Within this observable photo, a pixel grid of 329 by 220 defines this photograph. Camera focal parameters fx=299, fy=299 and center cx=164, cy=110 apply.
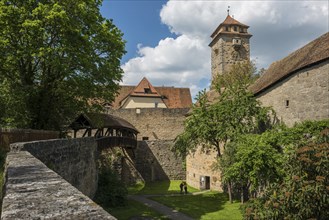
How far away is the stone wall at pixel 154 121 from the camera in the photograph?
36156 mm

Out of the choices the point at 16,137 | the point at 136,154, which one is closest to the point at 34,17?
the point at 16,137

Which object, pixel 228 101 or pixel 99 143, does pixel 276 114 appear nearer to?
pixel 228 101

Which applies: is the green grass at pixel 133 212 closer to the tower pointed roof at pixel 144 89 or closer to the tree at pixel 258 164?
the tree at pixel 258 164

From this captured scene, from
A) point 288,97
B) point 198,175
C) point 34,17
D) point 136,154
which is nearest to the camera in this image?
point 34,17

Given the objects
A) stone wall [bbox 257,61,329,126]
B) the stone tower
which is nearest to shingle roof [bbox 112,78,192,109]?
the stone tower

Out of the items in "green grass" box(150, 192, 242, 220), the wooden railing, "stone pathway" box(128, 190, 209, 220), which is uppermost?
the wooden railing

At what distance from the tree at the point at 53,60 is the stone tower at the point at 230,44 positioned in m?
31.9

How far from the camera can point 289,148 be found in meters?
13.7

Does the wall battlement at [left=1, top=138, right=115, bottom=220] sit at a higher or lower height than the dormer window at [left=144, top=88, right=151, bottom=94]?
lower

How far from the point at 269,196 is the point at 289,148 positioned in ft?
10.6

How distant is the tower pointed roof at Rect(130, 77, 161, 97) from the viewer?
42125 mm

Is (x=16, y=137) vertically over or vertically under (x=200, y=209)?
over

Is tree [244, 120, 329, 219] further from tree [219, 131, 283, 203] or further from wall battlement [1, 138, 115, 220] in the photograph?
wall battlement [1, 138, 115, 220]

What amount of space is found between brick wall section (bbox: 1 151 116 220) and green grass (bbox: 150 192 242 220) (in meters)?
14.2
